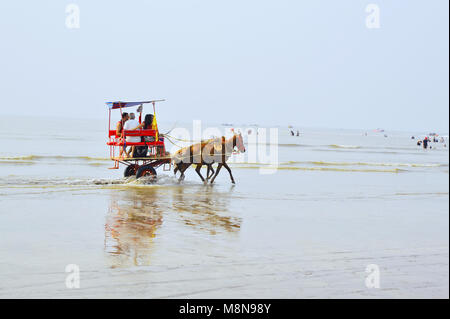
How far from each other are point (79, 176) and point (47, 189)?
5164 mm

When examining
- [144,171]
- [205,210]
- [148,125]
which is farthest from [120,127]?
[205,210]

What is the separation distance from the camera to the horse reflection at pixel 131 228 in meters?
7.83

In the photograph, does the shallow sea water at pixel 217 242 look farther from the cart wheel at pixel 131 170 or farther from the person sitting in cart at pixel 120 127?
the person sitting in cart at pixel 120 127

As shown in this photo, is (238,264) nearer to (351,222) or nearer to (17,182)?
(351,222)

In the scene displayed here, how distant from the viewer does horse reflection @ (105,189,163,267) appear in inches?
308

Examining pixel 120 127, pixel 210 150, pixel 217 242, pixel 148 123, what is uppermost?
pixel 148 123

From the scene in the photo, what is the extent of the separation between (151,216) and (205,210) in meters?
1.65

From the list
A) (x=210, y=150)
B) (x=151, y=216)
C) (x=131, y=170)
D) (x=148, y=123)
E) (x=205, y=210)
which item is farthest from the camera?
(x=131, y=170)

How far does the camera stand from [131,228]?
10.1m

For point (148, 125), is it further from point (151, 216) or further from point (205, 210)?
point (151, 216)

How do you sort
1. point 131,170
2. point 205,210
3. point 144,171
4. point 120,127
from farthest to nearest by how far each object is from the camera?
point 131,170 < point 144,171 < point 120,127 < point 205,210

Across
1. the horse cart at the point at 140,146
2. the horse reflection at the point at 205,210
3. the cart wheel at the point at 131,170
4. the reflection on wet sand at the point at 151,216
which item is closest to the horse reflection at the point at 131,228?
the reflection on wet sand at the point at 151,216

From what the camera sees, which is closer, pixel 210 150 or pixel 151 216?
pixel 151 216

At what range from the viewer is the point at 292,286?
6.69 m
